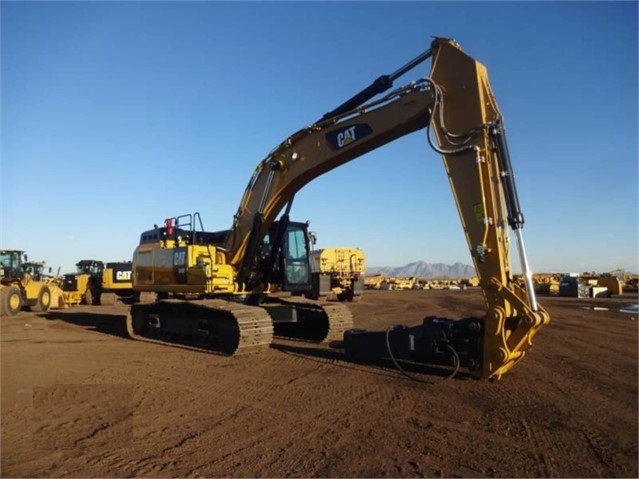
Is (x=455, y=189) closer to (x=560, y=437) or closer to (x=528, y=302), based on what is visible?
(x=528, y=302)

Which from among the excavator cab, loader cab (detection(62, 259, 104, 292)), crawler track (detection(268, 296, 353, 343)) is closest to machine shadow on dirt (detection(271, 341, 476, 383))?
crawler track (detection(268, 296, 353, 343))

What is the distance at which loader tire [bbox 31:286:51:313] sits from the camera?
2498 centimetres

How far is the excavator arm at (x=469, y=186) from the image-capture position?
7301 millimetres

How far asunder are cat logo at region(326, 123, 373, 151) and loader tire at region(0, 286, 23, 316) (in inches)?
730

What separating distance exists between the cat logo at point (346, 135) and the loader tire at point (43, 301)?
20282 millimetres

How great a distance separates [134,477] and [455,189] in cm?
582

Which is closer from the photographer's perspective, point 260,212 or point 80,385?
point 80,385

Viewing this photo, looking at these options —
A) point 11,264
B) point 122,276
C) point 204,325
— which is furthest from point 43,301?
point 204,325

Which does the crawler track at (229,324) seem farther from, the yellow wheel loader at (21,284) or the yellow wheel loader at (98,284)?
the yellow wheel loader at (21,284)

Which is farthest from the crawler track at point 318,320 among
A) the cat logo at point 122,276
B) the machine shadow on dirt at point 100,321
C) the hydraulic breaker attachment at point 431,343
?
the cat logo at point 122,276

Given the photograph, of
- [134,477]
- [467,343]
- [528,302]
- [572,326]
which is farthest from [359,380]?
[572,326]

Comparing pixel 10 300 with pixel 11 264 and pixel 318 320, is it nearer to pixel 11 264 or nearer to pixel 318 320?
pixel 11 264

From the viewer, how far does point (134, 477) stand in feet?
14.6

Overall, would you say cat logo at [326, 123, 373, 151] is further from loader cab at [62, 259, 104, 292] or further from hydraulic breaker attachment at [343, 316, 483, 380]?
loader cab at [62, 259, 104, 292]
